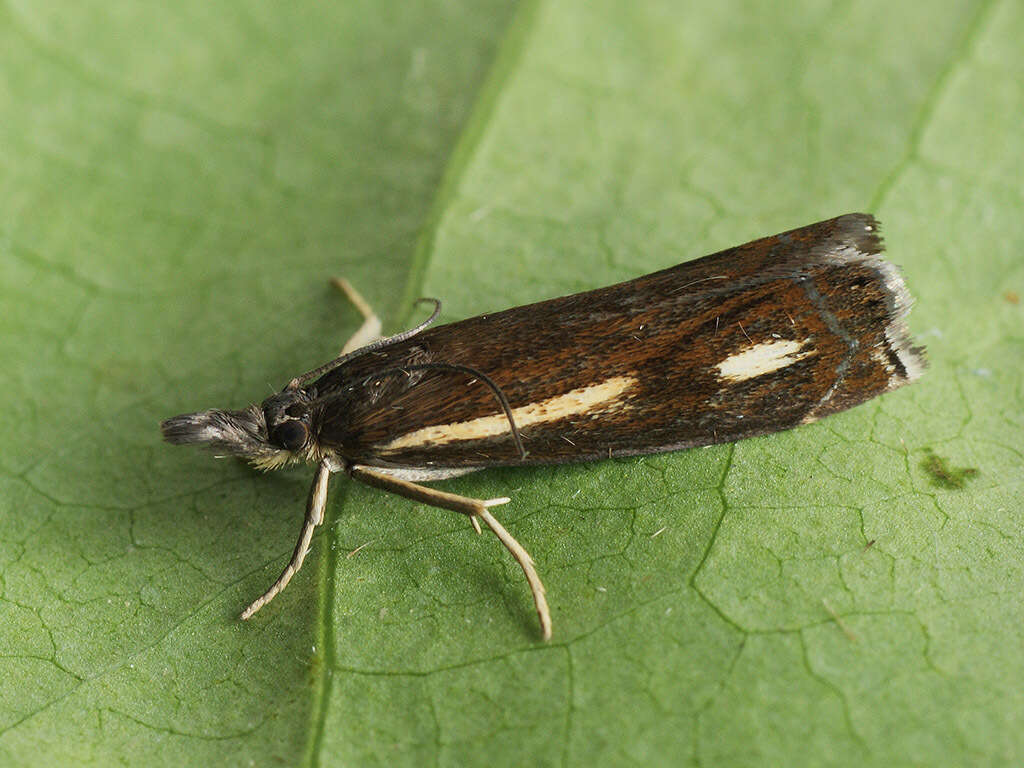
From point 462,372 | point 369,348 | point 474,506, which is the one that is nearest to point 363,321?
point 369,348

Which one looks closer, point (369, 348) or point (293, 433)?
point (293, 433)

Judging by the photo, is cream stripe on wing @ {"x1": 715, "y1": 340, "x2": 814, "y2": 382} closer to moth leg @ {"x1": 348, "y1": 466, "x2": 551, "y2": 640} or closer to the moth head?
moth leg @ {"x1": 348, "y1": 466, "x2": 551, "y2": 640}

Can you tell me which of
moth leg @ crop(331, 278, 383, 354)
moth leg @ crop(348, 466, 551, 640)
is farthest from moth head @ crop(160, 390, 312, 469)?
moth leg @ crop(331, 278, 383, 354)

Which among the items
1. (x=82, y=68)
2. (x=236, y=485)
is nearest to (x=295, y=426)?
(x=236, y=485)

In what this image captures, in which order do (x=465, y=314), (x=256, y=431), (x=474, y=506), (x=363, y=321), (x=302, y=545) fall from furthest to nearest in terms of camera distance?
(x=363, y=321) → (x=465, y=314) → (x=256, y=431) → (x=302, y=545) → (x=474, y=506)

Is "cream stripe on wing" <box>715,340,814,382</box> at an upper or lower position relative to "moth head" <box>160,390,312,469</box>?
upper

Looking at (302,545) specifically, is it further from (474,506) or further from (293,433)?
(474,506)

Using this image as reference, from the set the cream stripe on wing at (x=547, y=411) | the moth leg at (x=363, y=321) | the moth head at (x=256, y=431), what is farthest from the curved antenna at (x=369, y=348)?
the cream stripe on wing at (x=547, y=411)

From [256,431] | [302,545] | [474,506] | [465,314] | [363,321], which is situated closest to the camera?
[474,506]
